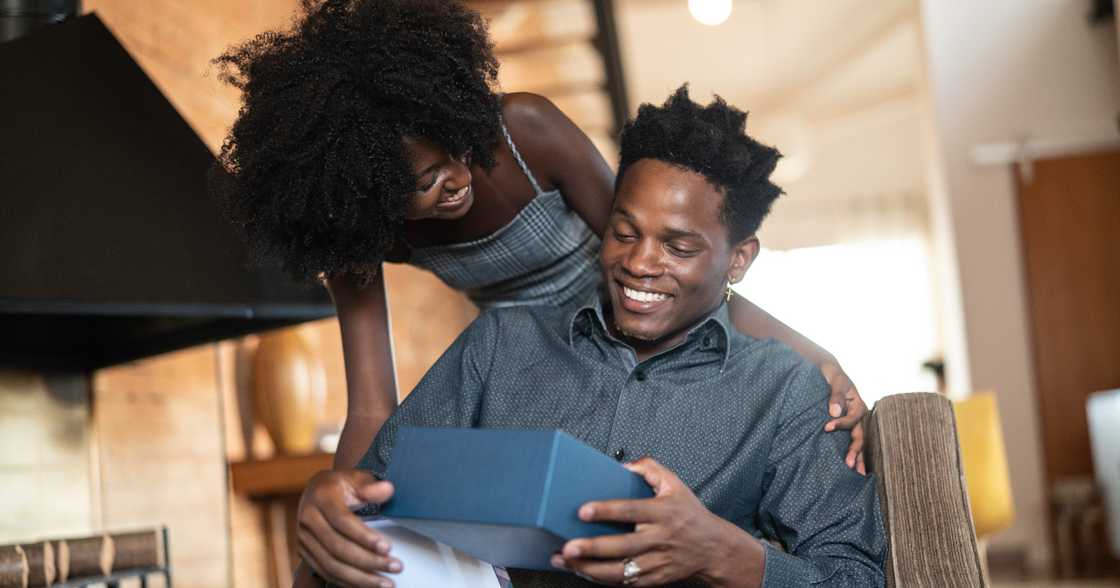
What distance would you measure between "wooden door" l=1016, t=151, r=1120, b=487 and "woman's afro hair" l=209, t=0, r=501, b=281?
18.1ft

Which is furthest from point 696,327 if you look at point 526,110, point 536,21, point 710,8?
point 536,21

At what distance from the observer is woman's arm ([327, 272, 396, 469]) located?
5.40 feet

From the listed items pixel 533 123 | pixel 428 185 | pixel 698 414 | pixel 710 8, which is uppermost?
pixel 710 8

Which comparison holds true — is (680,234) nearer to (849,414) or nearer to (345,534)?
(849,414)

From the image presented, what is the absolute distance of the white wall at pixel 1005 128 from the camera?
20.8ft

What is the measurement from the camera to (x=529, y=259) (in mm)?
1898

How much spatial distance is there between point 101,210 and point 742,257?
4.09 ft

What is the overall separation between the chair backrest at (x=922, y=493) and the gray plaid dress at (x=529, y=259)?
1.85 feet

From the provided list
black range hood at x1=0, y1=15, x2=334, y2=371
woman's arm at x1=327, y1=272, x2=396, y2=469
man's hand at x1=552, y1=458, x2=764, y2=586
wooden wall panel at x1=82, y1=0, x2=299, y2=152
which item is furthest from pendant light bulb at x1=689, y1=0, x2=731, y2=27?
man's hand at x1=552, y1=458, x2=764, y2=586

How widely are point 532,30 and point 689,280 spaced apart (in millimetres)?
5668

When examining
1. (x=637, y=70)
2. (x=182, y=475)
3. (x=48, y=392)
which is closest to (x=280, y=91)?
(x=48, y=392)

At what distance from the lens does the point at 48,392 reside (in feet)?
9.21

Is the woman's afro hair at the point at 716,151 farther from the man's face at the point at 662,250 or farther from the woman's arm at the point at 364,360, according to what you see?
the woman's arm at the point at 364,360

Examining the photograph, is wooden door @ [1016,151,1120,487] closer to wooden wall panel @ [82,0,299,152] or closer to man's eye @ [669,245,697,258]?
wooden wall panel @ [82,0,299,152]
